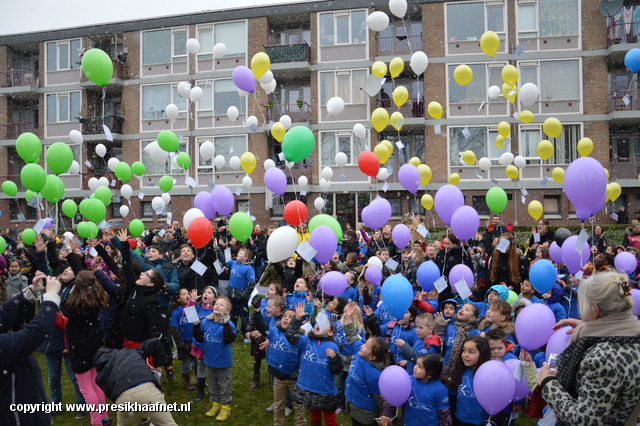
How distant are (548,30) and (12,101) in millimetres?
28066

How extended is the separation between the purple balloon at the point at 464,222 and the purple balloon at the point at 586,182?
6.90 feet

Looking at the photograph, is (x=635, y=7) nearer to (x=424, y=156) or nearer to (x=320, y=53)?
(x=424, y=156)

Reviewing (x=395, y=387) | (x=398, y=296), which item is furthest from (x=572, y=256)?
(x=395, y=387)

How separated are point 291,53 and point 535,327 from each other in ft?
68.5

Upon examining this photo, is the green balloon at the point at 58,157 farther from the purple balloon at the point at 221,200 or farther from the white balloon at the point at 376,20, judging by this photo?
the white balloon at the point at 376,20

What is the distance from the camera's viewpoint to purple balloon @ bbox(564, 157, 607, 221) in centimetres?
467

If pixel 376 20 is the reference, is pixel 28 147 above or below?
below

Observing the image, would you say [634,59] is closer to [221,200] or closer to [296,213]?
[296,213]

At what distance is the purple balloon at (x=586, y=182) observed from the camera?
467 centimetres

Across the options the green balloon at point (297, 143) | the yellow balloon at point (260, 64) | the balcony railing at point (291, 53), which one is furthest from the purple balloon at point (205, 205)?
the balcony railing at point (291, 53)

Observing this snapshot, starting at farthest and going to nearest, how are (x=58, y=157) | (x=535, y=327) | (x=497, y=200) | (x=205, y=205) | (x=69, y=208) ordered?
1. (x=69, y=208)
2. (x=497, y=200)
3. (x=205, y=205)
4. (x=58, y=157)
5. (x=535, y=327)

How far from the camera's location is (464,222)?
694 cm

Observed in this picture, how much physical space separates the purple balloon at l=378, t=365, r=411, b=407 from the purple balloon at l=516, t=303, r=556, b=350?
0.97m

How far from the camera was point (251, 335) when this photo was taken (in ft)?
17.9
